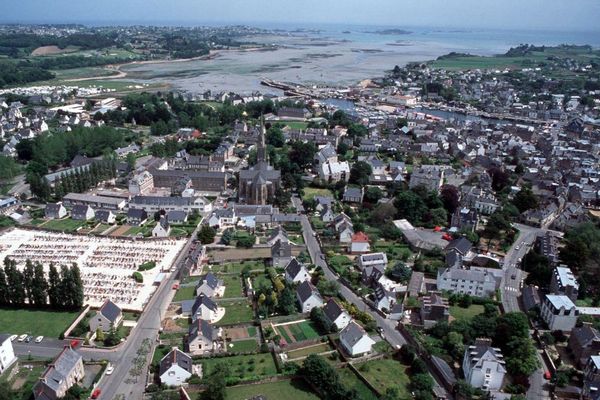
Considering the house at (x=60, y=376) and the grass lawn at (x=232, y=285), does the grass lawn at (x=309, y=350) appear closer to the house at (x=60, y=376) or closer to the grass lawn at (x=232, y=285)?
the grass lawn at (x=232, y=285)

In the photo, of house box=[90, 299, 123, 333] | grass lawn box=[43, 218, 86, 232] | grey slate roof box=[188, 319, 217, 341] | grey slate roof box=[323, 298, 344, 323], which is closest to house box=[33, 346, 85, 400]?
house box=[90, 299, 123, 333]

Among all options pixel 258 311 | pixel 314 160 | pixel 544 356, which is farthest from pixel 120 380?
pixel 314 160

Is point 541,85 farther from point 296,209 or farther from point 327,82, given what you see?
point 296,209

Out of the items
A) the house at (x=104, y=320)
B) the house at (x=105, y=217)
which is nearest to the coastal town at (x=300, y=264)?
the house at (x=104, y=320)

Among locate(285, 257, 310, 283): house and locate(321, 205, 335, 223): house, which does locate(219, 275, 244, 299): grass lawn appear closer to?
locate(285, 257, 310, 283): house

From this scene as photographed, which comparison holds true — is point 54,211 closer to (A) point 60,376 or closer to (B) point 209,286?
(B) point 209,286
